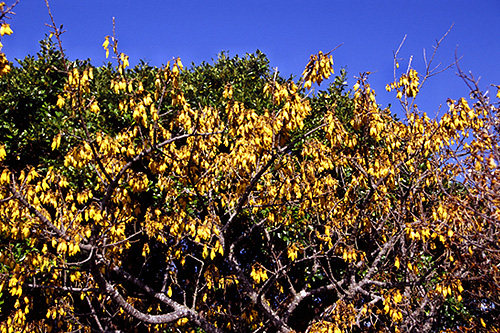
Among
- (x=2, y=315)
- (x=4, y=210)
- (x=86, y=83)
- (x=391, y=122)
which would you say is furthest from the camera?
(x=2, y=315)

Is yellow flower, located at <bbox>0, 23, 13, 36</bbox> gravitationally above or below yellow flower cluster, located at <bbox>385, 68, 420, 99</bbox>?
below

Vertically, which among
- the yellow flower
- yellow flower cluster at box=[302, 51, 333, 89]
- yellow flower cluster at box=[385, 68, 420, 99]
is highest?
yellow flower cluster at box=[385, 68, 420, 99]

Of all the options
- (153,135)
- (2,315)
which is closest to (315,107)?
(153,135)

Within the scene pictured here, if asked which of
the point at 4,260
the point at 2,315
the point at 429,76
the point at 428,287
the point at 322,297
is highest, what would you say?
the point at 429,76

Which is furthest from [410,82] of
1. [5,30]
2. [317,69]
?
[5,30]

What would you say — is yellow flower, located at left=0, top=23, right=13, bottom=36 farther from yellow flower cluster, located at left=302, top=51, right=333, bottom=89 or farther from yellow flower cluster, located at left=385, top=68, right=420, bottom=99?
yellow flower cluster, located at left=385, top=68, right=420, bottom=99

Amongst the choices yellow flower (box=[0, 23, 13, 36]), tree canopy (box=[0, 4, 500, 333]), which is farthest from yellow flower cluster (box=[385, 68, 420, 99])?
yellow flower (box=[0, 23, 13, 36])

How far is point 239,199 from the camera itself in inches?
260

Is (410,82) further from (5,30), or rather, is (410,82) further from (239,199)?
(5,30)

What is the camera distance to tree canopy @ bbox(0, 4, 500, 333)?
5.86m

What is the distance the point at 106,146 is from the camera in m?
5.96

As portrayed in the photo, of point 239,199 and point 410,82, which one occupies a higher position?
point 410,82

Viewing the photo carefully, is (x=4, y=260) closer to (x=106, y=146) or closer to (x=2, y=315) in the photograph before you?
(x=106, y=146)

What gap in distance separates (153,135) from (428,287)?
524 centimetres
